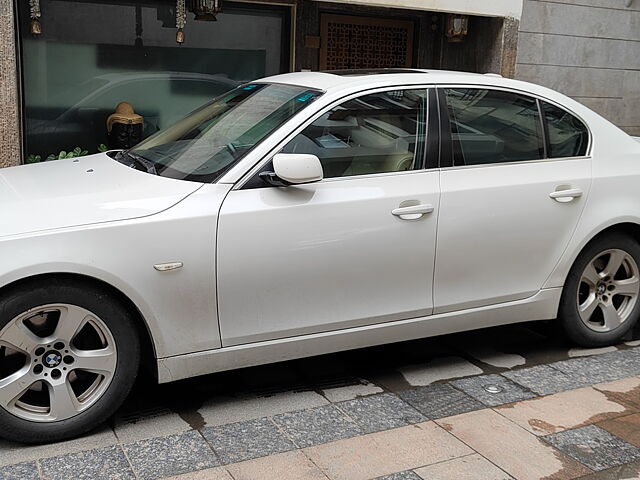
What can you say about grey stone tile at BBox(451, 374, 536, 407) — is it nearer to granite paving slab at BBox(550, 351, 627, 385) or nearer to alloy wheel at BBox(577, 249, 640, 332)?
granite paving slab at BBox(550, 351, 627, 385)

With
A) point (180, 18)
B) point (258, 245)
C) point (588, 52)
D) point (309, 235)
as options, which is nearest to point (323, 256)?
point (309, 235)

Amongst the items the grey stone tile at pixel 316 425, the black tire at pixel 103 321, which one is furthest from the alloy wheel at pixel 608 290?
the black tire at pixel 103 321

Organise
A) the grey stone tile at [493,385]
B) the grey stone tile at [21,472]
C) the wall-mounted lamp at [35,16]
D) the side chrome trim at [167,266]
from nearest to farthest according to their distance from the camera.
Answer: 1. the grey stone tile at [21,472]
2. the side chrome trim at [167,266]
3. the grey stone tile at [493,385]
4. the wall-mounted lamp at [35,16]

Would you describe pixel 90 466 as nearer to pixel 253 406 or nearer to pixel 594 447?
pixel 253 406

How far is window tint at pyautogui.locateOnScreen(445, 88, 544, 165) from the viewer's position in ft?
14.6

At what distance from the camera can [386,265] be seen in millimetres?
4137

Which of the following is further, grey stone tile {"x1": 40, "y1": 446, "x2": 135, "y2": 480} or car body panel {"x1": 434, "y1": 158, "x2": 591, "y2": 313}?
car body panel {"x1": 434, "y1": 158, "x2": 591, "y2": 313}

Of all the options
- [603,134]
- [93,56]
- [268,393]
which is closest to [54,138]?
[93,56]

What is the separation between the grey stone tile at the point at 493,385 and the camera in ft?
14.0

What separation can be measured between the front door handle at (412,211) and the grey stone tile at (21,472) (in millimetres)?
2100

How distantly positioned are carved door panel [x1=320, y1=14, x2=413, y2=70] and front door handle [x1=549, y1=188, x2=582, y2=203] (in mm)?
4888

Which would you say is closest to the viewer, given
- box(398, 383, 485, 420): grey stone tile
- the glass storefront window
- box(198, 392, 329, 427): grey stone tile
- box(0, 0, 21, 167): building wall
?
box(198, 392, 329, 427): grey stone tile

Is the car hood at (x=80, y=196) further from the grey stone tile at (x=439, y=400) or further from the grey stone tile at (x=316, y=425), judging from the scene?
the grey stone tile at (x=439, y=400)

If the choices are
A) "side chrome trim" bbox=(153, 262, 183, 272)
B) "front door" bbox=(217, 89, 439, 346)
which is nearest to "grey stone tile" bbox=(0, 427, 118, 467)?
"front door" bbox=(217, 89, 439, 346)
